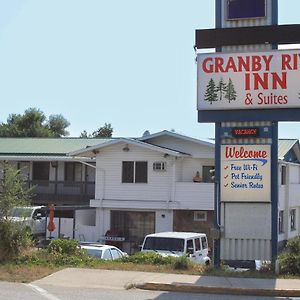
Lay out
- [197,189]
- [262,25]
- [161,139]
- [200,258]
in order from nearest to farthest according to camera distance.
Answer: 1. [262,25]
2. [200,258]
3. [197,189]
4. [161,139]

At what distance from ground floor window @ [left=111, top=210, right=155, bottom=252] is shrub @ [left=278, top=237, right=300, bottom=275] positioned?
60.7 feet

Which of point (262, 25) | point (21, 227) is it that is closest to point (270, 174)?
point (262, 25)

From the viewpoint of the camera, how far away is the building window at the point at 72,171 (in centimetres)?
4000

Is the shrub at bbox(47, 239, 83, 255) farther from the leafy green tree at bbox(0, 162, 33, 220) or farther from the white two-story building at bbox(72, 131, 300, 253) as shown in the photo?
the white two-story building at bbox(72, 131, 300, 253)

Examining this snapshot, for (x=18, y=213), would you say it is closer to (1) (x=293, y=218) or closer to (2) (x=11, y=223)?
(2) (x=11, y=223)

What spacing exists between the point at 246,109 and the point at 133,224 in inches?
739

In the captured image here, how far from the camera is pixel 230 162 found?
51.0ft

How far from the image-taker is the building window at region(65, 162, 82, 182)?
4000 cm

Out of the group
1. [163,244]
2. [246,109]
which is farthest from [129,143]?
[246,109]

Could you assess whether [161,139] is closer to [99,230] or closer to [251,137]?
[99,230]

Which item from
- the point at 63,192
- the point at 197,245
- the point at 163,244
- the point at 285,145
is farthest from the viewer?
the point at 63,192

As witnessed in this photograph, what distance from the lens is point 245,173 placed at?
50.6 feet

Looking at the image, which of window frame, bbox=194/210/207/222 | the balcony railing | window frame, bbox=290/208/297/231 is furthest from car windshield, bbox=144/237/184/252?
the balcony railing

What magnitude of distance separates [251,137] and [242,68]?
5.68 ft
